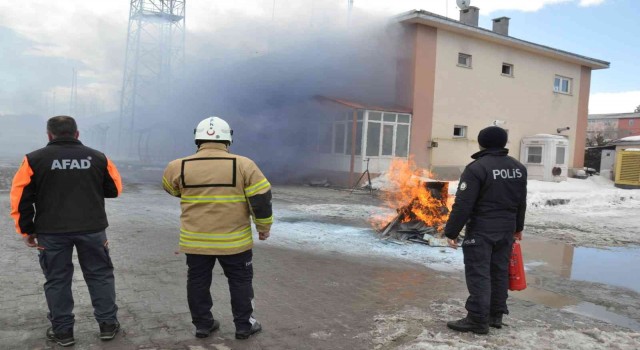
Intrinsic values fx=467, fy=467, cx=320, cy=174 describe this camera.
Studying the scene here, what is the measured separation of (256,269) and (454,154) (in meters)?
16.9

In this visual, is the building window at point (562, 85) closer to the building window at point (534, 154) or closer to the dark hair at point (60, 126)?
the building window at point (534, 154)

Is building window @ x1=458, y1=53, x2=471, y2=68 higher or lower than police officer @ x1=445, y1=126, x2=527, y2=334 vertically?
higher

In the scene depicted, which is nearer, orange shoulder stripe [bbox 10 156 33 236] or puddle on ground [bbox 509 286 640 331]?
orange shoulder stripe [bbox 10 156 33 236]

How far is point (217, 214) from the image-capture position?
3.71 meters

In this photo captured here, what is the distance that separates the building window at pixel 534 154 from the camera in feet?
74.6

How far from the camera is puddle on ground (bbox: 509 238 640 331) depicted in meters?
5.03

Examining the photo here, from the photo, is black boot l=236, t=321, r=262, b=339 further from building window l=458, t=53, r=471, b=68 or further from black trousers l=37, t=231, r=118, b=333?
building window l=458, t=53, r=471, b=68

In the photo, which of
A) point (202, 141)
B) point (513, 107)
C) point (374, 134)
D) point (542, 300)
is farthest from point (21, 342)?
point (513, 107)

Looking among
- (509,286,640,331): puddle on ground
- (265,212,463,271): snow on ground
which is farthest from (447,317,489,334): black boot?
(265,212,463,271): snow on ground

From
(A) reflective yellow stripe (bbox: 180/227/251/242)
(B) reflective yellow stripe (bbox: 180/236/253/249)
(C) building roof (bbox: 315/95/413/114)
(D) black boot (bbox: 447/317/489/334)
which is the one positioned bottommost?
(D) black boot (bbox: 447/317/489/334)

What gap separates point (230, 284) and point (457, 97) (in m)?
19.2

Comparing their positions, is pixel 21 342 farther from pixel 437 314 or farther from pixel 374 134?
pixel 374 134

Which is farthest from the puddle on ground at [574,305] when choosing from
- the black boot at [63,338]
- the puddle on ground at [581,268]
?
the black boot at [63,338]

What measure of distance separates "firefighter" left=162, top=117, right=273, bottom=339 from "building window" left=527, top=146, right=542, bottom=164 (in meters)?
21.9
